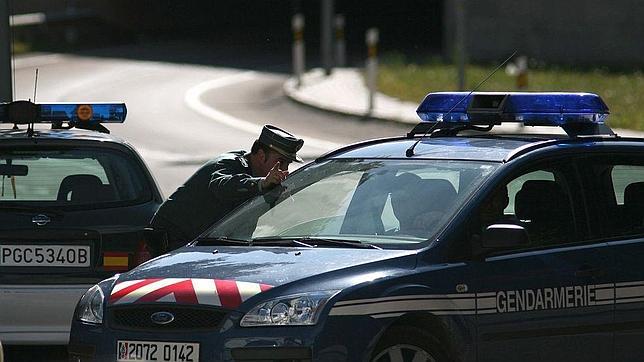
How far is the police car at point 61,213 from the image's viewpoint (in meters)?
8.53

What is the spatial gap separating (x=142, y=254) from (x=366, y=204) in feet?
5.46

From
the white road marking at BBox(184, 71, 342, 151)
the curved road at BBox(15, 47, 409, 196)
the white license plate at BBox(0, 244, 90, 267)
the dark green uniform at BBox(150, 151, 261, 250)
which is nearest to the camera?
the dark green uniform at BBox(150, 151, 261, 250)

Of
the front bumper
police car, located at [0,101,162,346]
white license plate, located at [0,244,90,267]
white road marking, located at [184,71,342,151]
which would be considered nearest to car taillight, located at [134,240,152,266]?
police car, located at [0,101,162,346]

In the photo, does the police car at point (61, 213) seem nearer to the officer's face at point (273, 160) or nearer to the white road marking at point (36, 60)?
the officer's face at point (273, 160)

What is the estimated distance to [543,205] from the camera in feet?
24.0

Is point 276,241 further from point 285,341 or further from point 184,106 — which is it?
point 184,106

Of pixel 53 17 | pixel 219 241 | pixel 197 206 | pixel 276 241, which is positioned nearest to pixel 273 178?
pixel 219 241

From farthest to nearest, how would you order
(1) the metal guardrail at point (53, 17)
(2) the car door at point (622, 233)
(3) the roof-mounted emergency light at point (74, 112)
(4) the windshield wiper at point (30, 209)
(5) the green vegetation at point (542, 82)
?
(1) the metal guardrail at point (53, 17) → (5) the green vegetation at point (542, 82) → (3) the roof-mounted emergency light at point (74, 112) → (4) the windshield wiper at point (30, 209) → (2) the car door at point (622, 233)

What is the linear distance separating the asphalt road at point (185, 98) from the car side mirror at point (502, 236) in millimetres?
11754

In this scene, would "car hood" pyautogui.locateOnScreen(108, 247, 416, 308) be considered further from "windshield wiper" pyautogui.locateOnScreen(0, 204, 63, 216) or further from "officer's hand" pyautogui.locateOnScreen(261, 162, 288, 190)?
"windshield wiper" pyautogui.locateOnScreen(0, 204, 63, 216)

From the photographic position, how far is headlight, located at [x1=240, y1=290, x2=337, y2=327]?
20.6 feet

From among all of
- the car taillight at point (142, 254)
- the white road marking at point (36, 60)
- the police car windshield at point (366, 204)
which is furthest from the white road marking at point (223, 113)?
the police car windshield at point (366, 204)

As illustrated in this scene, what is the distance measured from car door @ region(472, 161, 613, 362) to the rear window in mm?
2634

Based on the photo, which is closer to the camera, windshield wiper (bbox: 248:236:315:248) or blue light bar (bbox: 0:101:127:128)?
windshield wiper (bbox: 248:236:315:248)
